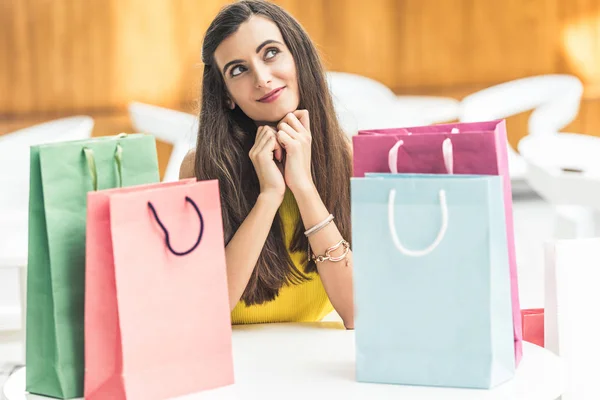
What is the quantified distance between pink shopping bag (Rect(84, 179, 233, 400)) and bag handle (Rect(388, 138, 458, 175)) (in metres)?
0.23

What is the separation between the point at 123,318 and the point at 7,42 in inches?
171

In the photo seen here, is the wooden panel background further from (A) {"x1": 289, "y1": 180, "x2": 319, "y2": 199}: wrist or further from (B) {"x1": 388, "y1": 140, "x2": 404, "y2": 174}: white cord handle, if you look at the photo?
(B) {"x1": 388, "y1": 140, "x2": 404, "y2": 174}: white cord handle

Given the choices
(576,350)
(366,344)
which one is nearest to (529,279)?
(576,350)

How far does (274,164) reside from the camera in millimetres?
1581

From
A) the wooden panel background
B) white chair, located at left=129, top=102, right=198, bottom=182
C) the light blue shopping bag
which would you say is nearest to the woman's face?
the light blue shopping bag

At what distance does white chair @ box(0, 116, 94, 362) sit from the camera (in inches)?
112

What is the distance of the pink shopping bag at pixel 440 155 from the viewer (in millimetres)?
1169

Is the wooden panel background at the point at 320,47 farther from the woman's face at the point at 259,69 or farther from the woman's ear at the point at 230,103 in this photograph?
the woman's face at the point at 259,69

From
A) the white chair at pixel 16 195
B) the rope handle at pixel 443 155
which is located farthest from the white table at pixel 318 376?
the white chair at pixel 16 195

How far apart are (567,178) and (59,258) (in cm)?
251

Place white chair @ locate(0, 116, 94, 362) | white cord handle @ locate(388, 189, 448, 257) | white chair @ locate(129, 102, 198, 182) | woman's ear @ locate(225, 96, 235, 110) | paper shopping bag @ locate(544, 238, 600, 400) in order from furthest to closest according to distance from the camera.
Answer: white chair @ locate(129, 102, 198, 182)
white chair @ locate(0, 116, 94, 362)
woman's ear @ locate(225, 96, 235, 110)
paper shopping bag @ locate(544, 238, 600, 400)
white cord handle @ locate(388, 189, 448, 257)

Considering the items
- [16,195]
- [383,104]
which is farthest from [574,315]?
[383,104]

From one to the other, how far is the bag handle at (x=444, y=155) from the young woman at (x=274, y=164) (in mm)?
412

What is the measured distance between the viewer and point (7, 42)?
5086mm
